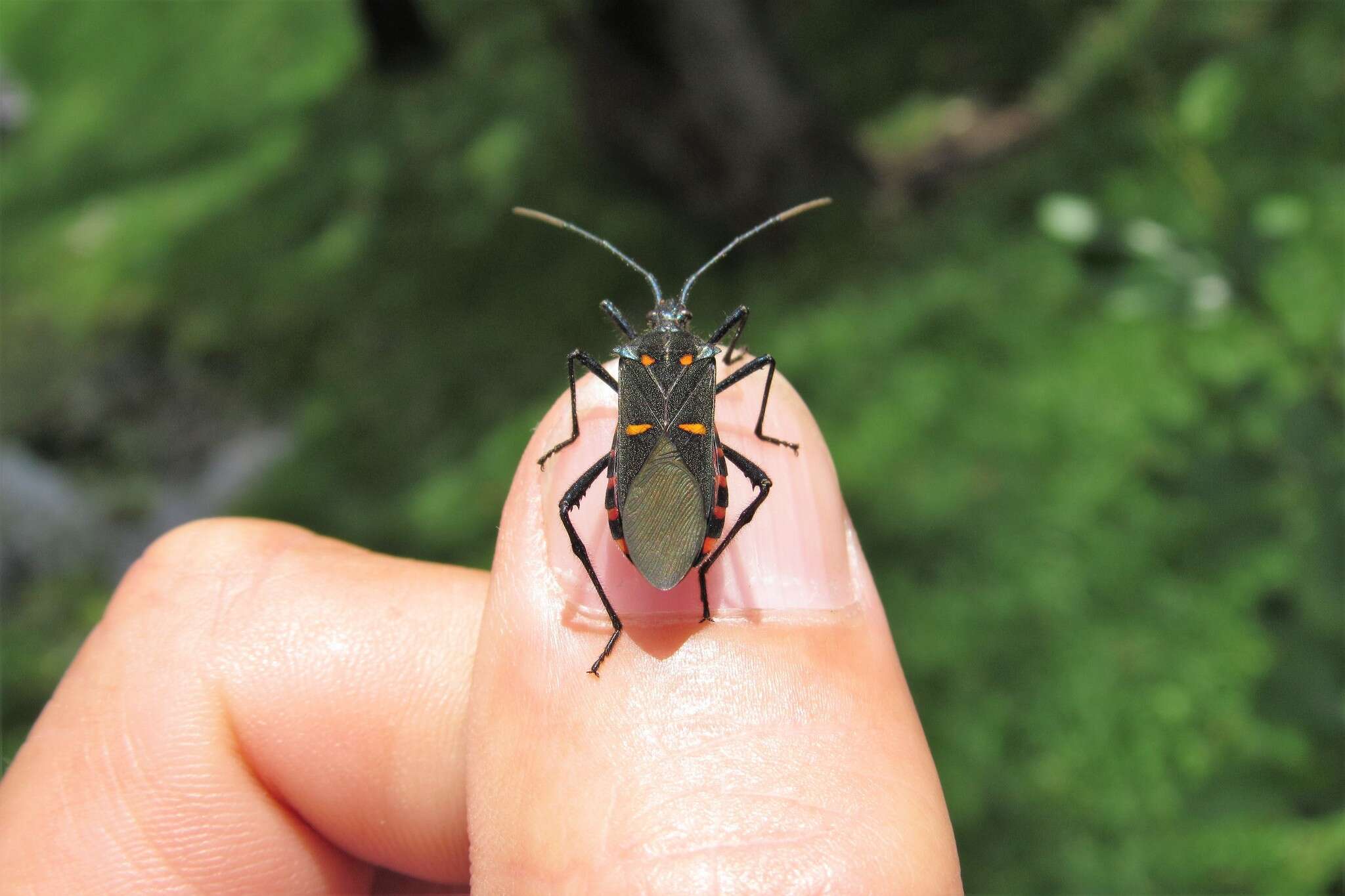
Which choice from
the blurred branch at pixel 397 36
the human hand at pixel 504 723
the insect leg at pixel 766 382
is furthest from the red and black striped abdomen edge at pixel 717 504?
the blurred branch at pixel 397 36

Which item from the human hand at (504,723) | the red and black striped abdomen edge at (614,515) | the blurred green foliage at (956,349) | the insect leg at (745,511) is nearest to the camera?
the human hand at (504,723)

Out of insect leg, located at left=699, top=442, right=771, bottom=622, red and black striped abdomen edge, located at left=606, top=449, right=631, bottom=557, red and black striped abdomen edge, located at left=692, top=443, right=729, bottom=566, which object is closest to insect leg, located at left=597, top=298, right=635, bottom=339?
red and black striped abdomen edge, located at left=692, top=443, right=729, bottom=566

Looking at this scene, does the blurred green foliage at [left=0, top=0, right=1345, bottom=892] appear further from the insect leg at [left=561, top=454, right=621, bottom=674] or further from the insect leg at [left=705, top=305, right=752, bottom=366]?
the insect leg at [left=561, top=454, right=621, bottom=674]

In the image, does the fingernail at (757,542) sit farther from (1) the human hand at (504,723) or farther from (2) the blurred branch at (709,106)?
(2) the blurred branch at (709,106)

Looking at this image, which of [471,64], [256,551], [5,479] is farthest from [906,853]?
[471,64]

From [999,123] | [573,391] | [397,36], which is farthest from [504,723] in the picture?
[397,36]
